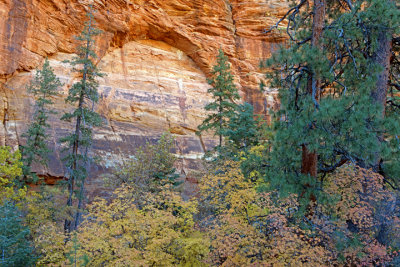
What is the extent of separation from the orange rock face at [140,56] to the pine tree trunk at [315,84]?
18.4m

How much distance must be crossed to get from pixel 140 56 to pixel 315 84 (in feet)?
82.8

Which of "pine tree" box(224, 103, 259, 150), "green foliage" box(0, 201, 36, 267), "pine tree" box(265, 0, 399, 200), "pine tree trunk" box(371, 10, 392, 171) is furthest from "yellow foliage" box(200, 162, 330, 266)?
"pine tree" box(224, 103, 259, 150)

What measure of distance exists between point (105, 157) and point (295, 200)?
62.5ft

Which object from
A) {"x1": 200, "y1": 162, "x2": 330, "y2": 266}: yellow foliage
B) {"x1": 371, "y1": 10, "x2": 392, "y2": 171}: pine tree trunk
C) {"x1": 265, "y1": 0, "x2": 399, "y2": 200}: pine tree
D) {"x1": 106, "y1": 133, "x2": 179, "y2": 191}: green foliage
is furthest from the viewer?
{"x1": 106, "y1": 133, "x2": 179, "y2": 191}: green foliage

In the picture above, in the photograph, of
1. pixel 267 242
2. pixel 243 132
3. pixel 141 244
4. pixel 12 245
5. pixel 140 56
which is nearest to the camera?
pixel 267 242

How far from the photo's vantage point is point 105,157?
23922 mm

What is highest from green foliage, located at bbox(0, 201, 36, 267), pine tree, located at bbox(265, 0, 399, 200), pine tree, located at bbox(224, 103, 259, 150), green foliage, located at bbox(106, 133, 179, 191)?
pine tree, located at bbox(265, 0, 399, 200)

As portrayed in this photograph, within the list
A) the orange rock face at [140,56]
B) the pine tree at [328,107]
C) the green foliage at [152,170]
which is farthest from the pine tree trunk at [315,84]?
the orange rock face at [140,56]

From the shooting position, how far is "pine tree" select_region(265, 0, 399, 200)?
721 centimetres

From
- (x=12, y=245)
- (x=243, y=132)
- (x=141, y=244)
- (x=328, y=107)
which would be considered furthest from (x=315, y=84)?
(x=12, y=245)

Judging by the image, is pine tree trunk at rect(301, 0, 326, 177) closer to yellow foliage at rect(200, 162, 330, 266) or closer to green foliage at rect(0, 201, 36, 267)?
yellow foliage at rect(200, 162, 330, 266)

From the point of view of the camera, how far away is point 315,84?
26.7ft

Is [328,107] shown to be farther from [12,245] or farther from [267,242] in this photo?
[12,245]

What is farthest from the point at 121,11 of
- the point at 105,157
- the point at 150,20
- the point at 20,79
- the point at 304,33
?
the point at 304,33
